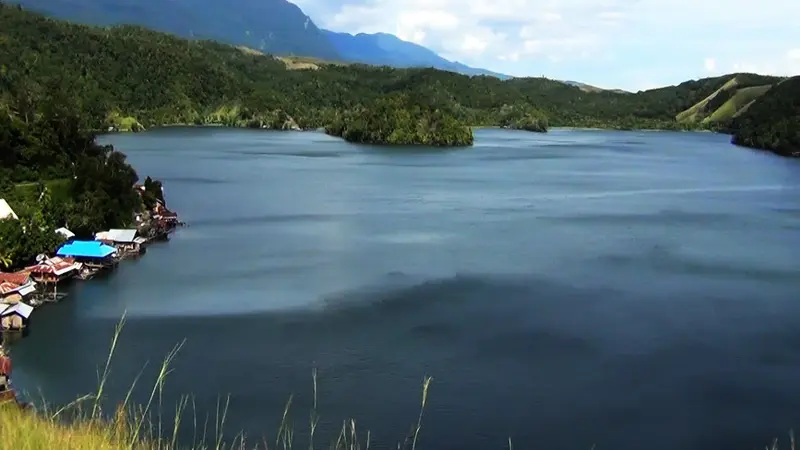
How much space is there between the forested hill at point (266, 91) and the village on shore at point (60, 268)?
31.9 meters

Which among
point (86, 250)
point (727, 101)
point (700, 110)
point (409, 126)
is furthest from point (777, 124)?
point (86, 250)

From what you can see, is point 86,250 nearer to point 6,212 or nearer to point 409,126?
point 6,212

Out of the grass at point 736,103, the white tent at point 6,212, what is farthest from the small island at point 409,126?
the grass at point 736,103

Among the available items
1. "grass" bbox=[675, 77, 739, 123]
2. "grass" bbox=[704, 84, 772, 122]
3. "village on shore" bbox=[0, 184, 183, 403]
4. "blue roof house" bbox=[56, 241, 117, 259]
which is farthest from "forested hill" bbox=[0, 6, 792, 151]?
"blue roof house" bbox=[56, 241, 117, 259]

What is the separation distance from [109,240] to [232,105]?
70620 mm

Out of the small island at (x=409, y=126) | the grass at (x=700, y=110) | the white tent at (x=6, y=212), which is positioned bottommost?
the white tent at (x=6, y=212)

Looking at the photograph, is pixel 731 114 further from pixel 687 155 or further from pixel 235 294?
pixel 235 294

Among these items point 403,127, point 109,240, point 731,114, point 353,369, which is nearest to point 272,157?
point 403,127

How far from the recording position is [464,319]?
53.5 ft

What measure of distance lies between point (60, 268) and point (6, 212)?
2.97 m

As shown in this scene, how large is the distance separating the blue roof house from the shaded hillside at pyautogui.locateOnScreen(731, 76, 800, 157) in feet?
177

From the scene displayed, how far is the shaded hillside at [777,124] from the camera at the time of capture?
2441 inches

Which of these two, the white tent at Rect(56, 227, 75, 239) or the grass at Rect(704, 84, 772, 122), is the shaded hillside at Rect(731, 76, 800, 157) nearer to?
the grass at Rect(704, 84, 772, 122)

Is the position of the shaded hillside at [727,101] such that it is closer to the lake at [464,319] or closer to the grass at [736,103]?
the grass at [736,103]
